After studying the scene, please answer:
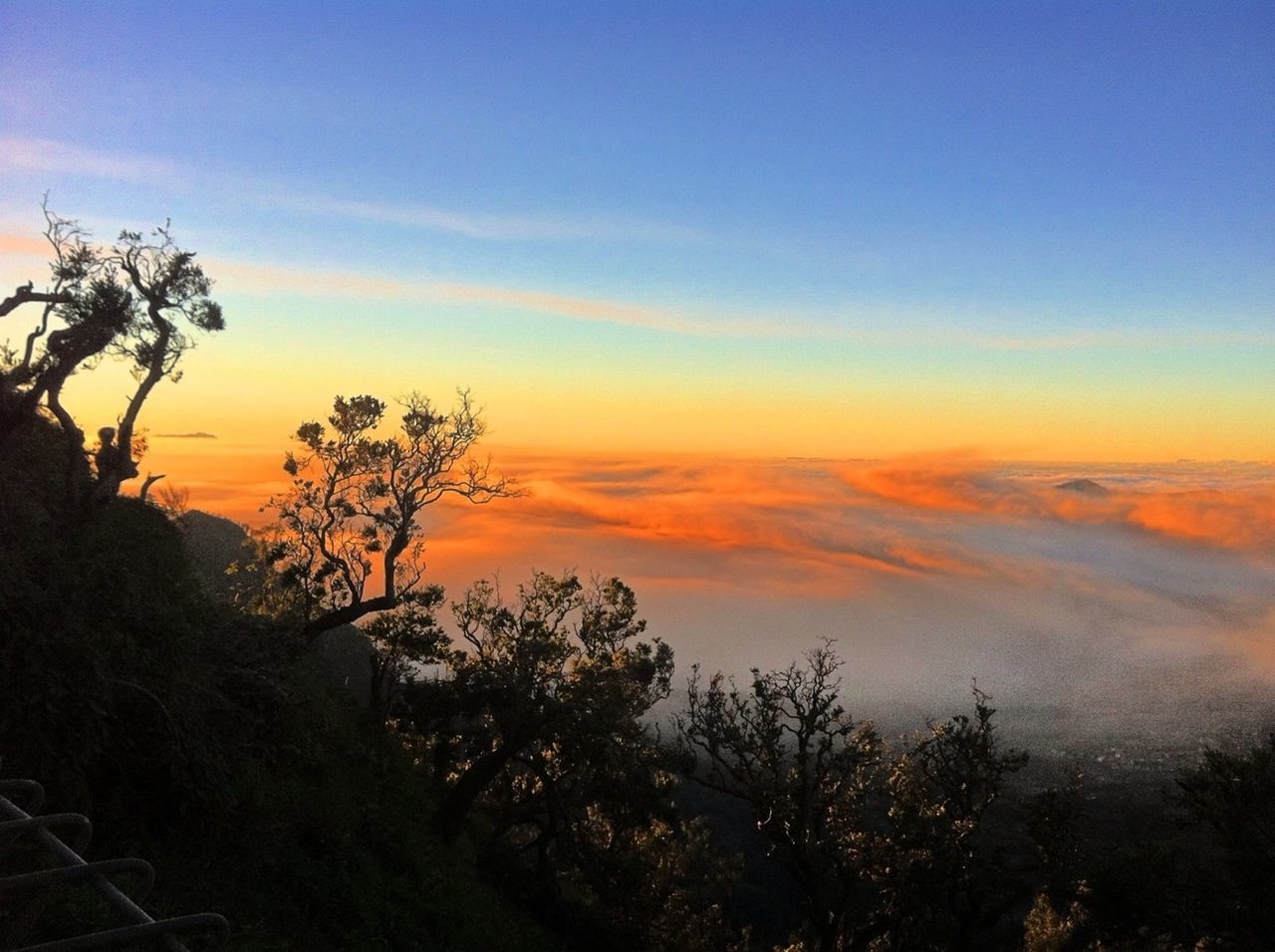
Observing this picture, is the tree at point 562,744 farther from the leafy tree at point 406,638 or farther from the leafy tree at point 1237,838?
the leafy tree at point 1237,838

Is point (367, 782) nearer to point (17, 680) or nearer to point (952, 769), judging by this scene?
point (17, 680)

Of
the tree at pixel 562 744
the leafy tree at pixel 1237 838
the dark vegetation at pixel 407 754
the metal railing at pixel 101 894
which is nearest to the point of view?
the metal railing at pixel 101 894

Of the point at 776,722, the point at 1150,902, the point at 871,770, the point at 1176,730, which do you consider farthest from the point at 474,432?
the point at 1176,730

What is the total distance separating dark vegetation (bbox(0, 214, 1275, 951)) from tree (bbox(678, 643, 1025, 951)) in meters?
0.13

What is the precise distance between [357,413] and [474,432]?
4.29 meters

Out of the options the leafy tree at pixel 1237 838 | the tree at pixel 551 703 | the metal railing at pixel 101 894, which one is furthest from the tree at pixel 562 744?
the metal railing at pixel 101 894

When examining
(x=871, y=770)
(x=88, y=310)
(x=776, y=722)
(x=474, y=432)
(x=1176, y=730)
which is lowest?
(x=1176, y=730)

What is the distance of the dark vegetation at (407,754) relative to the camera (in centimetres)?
1377

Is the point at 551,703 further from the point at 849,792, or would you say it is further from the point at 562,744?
the point at 849,792

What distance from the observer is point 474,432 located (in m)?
30.5

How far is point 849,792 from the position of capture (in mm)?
35406

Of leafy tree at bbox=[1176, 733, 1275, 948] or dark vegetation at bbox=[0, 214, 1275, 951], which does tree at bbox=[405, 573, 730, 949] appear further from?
leafy tree at bbox=[1176, 733, 1275, 948]

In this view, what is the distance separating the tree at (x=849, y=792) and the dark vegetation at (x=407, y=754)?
127mm

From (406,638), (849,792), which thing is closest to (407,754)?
(406,638)
